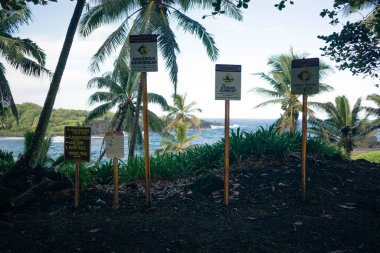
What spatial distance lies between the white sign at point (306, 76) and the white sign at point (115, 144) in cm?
298

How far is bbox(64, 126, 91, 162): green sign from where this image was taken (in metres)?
4.52

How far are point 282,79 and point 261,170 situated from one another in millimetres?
14120

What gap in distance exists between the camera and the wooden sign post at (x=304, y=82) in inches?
184

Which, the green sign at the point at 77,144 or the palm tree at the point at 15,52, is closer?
the green sign at the point at 77,144

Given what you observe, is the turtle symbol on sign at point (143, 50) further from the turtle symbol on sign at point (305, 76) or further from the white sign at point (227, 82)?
the turtle symbol on sign at point (305, 76)

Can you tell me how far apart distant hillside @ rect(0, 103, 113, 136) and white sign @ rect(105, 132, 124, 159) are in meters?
89.7

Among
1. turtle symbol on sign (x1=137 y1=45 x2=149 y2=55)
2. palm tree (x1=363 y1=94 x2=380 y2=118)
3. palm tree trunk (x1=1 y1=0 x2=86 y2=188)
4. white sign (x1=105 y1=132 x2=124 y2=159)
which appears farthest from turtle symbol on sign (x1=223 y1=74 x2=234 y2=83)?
palm tree (x1=363 y1=94 x2=380 y2=118)

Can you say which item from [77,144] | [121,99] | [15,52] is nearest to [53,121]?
[121,99]

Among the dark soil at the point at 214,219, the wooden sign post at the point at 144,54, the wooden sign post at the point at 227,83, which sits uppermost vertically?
the wooden sign post at the point at 144,54

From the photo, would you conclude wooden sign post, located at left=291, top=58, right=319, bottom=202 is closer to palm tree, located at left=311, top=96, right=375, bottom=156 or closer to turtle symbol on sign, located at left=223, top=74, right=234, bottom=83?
turtle symbol on sign, located at left=223, top=74, right=234, bottom=83

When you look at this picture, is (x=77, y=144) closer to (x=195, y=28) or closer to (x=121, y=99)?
(x=195, y=28)

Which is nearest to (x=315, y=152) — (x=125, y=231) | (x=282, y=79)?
(x=125, y=231)

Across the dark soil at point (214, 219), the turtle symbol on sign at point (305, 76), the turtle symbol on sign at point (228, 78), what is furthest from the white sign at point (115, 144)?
the turtle symbol on sign at point (305, 76)

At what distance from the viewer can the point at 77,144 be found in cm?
455
